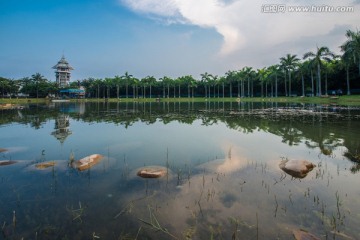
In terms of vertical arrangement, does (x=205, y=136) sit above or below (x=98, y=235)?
above

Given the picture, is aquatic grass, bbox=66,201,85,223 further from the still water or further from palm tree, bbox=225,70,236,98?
palm tree, bbox=225,70,236,98

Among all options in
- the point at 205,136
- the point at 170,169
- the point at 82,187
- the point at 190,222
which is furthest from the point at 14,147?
the point at 190,222

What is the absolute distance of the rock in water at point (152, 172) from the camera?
8672 millimetres

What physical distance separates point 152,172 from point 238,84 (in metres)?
104

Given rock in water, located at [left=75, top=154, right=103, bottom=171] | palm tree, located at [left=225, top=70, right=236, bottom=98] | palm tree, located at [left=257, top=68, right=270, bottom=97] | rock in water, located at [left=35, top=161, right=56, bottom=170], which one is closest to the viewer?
rock in water, located at [left=75, top=154, right=103, bottom=171]

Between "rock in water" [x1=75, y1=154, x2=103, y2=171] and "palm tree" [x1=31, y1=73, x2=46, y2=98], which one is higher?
"palm tree" [x1=31, y1=73, x2=46, y2=98]

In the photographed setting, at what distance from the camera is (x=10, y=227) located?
218 inches

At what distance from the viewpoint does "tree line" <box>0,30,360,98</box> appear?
7488 centimetres

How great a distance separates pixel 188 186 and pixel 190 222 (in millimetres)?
2087

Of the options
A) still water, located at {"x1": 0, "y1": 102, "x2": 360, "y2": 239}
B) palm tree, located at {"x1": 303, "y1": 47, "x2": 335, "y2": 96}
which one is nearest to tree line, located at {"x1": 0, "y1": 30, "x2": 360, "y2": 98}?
palm tree, located at {"x1": 303, "y1": 47, "x2": 335, "y2": 96}

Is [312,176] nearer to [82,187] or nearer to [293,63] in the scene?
[82,187]

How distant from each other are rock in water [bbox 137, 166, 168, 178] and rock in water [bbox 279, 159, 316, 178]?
14.8 feet

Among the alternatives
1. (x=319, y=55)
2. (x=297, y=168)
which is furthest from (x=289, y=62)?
(x=297, y=168)

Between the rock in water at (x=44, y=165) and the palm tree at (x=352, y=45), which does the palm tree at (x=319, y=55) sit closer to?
the palm tree at (x=352, y=45)
